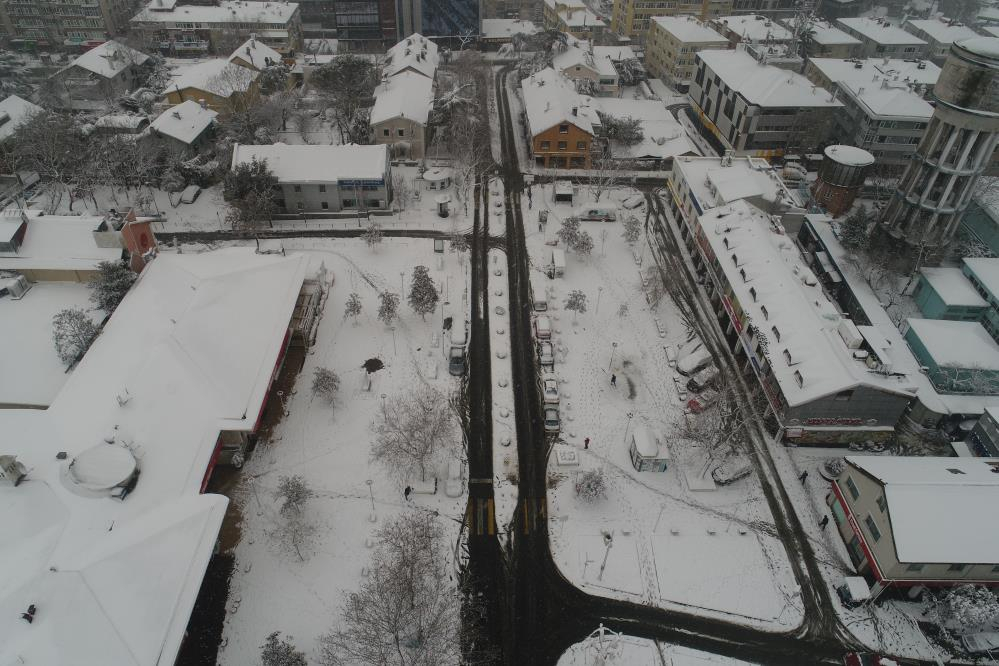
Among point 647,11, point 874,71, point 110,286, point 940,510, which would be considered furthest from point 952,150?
point 647,11

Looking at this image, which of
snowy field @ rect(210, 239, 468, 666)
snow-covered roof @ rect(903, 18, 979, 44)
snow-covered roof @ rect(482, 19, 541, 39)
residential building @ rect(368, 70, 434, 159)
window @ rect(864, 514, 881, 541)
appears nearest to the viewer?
snowy field @ rect(210, 239, 468, 666)

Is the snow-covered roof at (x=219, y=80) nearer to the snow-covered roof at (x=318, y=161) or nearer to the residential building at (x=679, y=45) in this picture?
the snow-covered roof at (x=318, y=161)

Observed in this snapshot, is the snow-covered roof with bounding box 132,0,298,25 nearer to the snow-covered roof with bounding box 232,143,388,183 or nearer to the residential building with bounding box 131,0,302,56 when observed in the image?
the residential building with bounding box 131,0,302,56

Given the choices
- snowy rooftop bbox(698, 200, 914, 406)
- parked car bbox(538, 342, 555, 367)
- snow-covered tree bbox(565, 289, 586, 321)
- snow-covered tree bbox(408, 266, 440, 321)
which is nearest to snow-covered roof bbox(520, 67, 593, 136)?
snowy rooftop bbox(698, 200, 914, 406)

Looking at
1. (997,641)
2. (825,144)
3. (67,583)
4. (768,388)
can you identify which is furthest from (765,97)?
(67,583)

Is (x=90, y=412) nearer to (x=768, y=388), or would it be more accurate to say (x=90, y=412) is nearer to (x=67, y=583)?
(x=67, y=583)

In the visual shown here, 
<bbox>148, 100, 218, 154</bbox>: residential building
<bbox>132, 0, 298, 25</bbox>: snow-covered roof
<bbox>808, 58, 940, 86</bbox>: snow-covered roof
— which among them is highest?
<bbox>808, 58, 940, 86</bbox>: snow-covered roof
